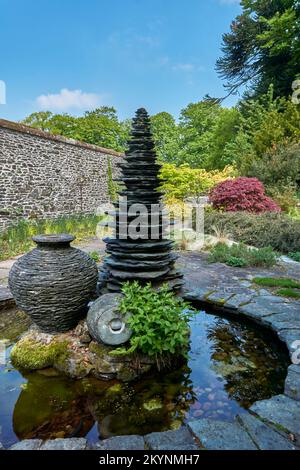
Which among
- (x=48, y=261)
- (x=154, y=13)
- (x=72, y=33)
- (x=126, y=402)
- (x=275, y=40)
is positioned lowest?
(x=126, y=402)

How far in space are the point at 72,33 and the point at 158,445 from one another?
7.04m

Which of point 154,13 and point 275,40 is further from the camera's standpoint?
point 275,40

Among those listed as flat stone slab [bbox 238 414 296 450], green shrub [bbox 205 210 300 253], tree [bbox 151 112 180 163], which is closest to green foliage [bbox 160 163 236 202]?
green shrub [bbox 205 210 300 253]

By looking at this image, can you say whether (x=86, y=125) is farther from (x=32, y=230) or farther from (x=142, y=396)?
(x=142, y=396)

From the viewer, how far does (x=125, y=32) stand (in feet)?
25.4

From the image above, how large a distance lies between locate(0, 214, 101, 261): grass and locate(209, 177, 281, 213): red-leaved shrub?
4102 mm

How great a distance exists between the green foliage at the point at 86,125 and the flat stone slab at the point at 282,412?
19.7m

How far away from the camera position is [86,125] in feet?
66.6

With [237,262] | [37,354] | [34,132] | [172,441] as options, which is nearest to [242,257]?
[237,262]

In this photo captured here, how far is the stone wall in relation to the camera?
816 centimetres

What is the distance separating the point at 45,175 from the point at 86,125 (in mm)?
12087

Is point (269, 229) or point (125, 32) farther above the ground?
point (125, 32)

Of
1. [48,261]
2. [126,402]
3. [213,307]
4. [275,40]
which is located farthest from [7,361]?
[275,40]
